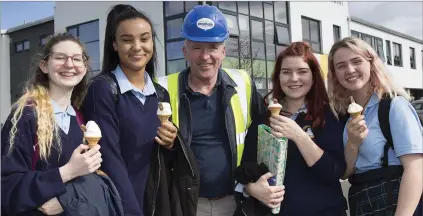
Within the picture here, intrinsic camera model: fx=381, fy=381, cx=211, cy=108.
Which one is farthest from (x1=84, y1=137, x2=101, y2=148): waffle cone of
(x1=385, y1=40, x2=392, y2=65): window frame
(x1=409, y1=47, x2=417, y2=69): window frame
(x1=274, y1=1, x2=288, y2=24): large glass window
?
(x1=409, y1=47, x2=417, y2=69): window frame

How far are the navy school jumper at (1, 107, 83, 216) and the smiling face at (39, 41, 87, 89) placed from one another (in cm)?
38

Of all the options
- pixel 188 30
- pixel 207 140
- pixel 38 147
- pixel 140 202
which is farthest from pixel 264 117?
pixel 38 147

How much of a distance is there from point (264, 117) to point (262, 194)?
2.13ft

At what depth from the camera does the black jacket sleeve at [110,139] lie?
2631 millimetres

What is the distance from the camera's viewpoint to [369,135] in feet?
9.39

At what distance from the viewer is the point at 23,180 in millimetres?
2295

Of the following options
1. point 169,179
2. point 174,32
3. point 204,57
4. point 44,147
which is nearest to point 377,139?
point 204,57

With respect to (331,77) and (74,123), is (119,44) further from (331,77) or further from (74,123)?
(331,77)

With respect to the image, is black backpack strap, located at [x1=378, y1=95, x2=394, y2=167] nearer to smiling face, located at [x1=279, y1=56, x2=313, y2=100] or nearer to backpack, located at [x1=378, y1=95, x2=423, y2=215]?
backpack, located at [x1=378, y1=95, x2=423, y2=215]

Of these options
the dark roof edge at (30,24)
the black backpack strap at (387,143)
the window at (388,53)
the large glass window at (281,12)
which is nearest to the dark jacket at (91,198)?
the black backpack strap at (387,143)

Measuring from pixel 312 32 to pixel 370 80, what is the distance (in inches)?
933

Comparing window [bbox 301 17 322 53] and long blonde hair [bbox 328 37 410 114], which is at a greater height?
window [bbox 301 17 322 53]

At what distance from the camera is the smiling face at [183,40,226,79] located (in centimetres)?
324

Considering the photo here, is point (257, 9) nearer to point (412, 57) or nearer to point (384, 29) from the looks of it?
point (384, 29)
